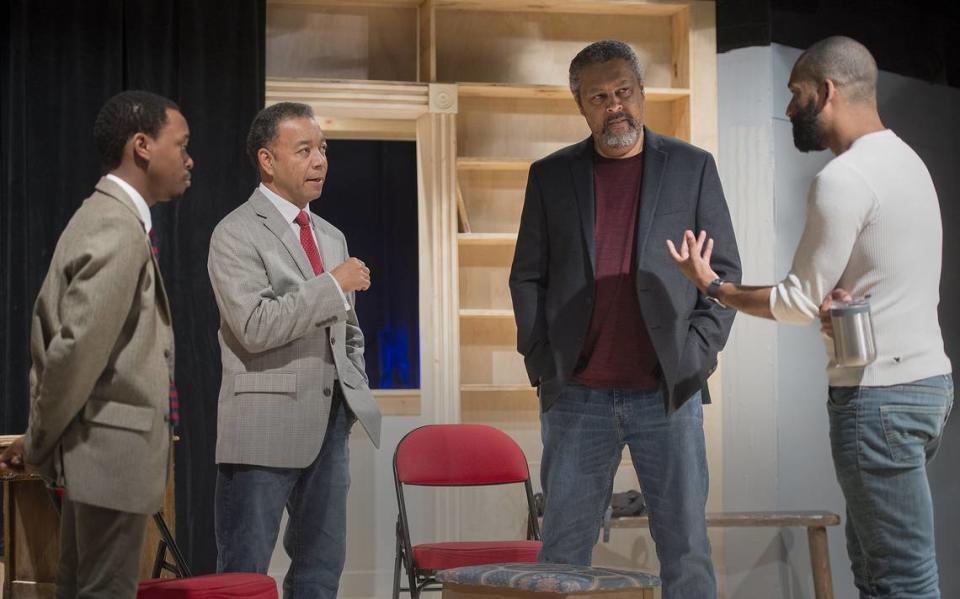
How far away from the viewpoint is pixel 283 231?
3.05 metres

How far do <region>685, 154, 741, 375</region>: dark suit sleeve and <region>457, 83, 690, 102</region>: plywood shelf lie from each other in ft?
6.86

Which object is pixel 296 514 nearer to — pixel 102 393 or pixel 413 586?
pixel 413 586

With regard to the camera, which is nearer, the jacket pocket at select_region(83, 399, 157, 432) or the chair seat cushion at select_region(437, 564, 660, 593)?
the jacket pocket at select_region(83, 399, 157, 432)

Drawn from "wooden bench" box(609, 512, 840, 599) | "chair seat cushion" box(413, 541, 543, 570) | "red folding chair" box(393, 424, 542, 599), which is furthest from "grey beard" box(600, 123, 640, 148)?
"wooden bench" box(609, 512, 840, 599)

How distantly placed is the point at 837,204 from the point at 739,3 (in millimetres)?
3039

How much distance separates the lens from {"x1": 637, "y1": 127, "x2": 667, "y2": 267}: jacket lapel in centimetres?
293

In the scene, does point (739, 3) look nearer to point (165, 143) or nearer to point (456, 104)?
point (456, 104)

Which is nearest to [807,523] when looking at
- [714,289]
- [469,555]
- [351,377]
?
[469,555]

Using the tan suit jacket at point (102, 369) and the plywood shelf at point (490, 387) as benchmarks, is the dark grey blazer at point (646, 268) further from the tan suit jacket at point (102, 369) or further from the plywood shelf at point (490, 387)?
the plywood shelf at point (490, 387)

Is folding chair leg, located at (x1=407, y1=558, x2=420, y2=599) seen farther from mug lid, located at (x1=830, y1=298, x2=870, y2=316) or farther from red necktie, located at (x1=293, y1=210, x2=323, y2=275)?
mug lid, located at (x1=830, y1=298, x2=870, y2=316)

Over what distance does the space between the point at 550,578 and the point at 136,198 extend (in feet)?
4.20

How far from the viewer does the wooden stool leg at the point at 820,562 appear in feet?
15.1

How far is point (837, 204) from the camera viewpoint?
2320mm

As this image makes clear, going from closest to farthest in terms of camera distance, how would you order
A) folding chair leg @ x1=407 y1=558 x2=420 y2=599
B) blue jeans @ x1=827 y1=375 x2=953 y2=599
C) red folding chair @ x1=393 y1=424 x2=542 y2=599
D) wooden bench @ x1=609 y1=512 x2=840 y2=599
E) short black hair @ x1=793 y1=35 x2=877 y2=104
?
1. blue jeans @ x1=827 y1=375 x2=953 y2=599
2. short black hair @ x1=793 y1=35 x2=877 y2=104
3. folding chair leg @ x1=407 y1=558 x2=420 y2=599
4. red folding chair @ x1=393 y1=424 x2=542 y2=599
5. wooden bench @ x1=609 y1=512 x2=840 y2=599
